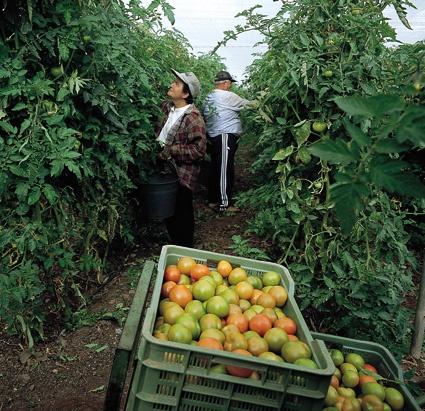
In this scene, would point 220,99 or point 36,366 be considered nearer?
point 36,366

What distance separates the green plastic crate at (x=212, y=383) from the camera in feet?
3.63

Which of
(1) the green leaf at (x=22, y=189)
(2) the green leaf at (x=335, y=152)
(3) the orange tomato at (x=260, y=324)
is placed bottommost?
(3) the orange tomato at (x=260, y=324)

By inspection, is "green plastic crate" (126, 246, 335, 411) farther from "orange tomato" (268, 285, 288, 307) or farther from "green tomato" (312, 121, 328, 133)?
"green tomato" (312, 121, 328, 133)

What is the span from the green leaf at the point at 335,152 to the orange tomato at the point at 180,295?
951mm

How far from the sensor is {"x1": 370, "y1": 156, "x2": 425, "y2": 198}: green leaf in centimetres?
67

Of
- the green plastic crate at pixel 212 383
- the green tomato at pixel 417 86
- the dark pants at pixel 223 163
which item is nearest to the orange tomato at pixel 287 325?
the green plastic crate at pixel 212 383

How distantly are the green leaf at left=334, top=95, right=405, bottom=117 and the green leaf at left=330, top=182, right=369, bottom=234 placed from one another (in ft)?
0.39

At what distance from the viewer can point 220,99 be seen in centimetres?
472

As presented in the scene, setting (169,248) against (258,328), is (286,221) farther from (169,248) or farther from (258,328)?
(258,328)

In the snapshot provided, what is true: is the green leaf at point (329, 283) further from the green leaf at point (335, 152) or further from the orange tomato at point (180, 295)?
the green leaf at point (335, 152)

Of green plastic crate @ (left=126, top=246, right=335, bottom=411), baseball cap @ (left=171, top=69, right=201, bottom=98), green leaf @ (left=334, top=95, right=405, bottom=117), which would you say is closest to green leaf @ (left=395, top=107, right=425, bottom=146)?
green leaf @ (left=334, top=95, right=405, bottom=117)

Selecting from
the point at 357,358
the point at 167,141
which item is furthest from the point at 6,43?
the point at 357,358

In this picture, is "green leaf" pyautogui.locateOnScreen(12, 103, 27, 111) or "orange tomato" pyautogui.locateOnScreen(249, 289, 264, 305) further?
"green leaf" pyautogui.locateOnScreen(12, 103, 27, 111)

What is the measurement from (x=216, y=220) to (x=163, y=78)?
5.80 feet
